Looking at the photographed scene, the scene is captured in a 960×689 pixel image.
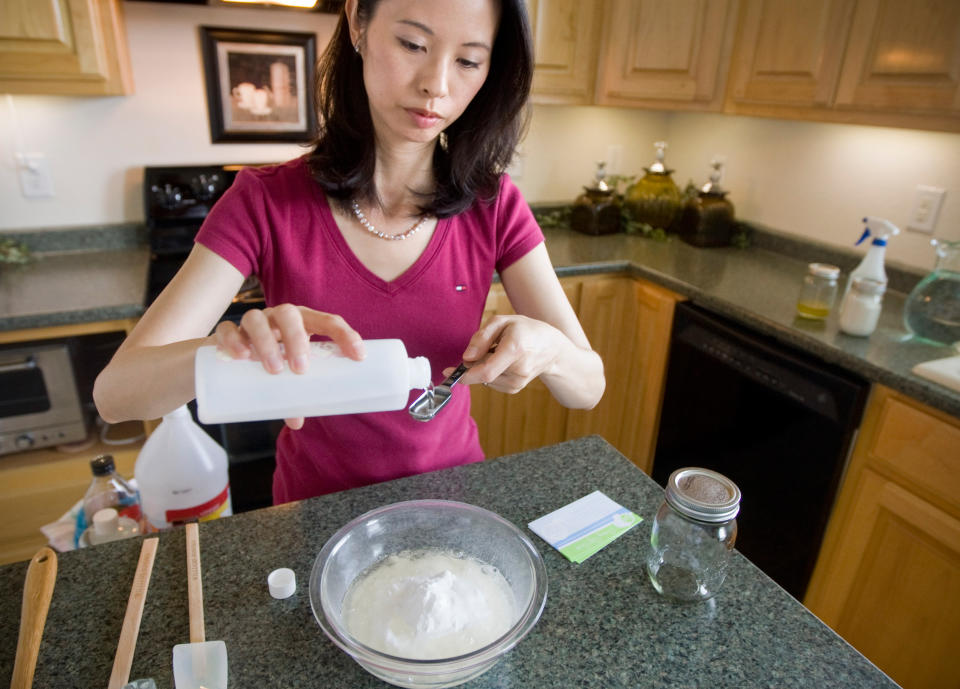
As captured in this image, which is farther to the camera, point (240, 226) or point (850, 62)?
point (850, 62)

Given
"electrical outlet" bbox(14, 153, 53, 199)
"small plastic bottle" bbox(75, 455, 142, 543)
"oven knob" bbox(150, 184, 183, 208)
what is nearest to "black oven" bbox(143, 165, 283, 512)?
"oven knob" bbox(150, 184, 183, 208)

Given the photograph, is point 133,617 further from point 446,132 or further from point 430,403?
point 446,132

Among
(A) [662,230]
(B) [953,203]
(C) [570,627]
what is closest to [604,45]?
(A) [662,230]

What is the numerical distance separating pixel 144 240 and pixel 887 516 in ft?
7.65

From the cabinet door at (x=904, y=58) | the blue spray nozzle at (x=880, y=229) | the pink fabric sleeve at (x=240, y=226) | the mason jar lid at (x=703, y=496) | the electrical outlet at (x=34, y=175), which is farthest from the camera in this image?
the electrical outlet at (x=34, y=175)

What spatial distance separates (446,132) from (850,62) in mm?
1230

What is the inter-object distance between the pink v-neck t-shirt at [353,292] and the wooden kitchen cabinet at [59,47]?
39.6 inches

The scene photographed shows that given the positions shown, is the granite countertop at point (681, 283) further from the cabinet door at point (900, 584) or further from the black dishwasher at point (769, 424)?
the cabinet door at point (900, 584)

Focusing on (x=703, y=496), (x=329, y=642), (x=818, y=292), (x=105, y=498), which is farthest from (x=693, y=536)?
(x=818, y=292)

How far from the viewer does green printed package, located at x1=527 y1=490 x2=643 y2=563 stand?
812 mm

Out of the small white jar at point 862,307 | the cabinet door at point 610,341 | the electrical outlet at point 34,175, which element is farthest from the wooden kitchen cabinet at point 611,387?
the electrical outlet at point 34,175

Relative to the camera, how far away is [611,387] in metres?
2.34

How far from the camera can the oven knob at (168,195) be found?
2.08 metres

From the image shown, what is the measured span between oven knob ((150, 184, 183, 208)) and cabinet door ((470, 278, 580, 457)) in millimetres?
1162
